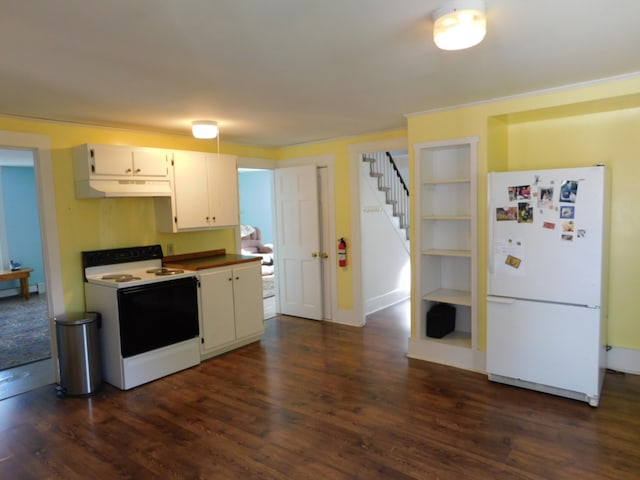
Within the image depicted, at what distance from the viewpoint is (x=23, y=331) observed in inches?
207

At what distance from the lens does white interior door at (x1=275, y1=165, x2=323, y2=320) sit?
5.36 meters

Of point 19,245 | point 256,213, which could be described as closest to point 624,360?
point 256,213

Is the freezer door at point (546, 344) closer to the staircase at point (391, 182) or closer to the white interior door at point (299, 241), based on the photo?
the white interior door at point (299, 241)

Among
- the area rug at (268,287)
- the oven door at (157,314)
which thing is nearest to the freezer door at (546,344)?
the oven door at (157,314)

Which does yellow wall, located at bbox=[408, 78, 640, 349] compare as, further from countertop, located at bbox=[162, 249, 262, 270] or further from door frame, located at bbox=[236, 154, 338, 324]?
countertop, located at bbox=[162, 249, 262, 270]

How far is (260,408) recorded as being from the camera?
3.15 metres

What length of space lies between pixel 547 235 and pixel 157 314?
128 inches

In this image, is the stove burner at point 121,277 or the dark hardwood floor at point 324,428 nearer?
the dark hardwood floor at point 324,428

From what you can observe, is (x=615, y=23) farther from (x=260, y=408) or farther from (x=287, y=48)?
(x=260, y=408)

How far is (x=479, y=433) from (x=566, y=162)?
7.87 feet

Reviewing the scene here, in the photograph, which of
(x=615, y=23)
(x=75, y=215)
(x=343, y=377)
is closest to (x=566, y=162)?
(x=615, y=23)

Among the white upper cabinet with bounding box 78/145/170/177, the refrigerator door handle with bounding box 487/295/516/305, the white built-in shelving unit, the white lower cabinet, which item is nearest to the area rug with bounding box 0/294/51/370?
the white lower cabinet

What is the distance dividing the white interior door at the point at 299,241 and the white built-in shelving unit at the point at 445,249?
5.43ft

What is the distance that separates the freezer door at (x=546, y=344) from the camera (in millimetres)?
2977
